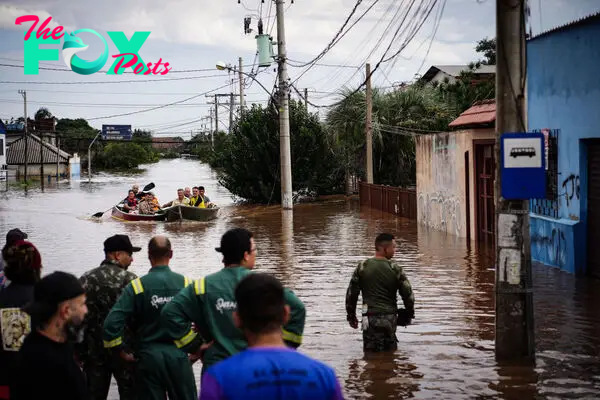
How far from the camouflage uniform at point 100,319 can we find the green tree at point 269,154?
35.5 m

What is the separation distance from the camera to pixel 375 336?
964 centimetres

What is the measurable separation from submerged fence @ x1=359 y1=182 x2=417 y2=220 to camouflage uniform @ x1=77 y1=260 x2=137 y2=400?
23.6 metres

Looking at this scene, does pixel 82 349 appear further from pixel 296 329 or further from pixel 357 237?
pixel 357 237

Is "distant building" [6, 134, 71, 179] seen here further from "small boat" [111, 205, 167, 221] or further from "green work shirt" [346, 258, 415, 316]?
"green work shirt" [346, 258, 415, 316]

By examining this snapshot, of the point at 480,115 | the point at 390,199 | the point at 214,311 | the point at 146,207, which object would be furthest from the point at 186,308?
the point at 146,207

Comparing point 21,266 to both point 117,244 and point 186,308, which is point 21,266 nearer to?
point 186,308

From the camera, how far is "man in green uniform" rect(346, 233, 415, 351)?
30.3 ft

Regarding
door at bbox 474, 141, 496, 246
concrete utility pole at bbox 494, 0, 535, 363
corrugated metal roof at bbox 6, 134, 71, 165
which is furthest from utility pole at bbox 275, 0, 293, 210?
corrugated metal roof at bbox 6, 134, 71, 165

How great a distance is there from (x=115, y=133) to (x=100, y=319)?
431ft

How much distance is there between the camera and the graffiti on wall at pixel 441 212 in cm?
2386

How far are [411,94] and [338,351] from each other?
3521 centimetres

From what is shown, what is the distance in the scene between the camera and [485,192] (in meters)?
21.4

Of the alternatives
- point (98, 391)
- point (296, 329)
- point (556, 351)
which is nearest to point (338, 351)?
point (556, 351)

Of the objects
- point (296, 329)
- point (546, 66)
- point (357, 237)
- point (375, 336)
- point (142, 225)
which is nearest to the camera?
point (296, 329)
